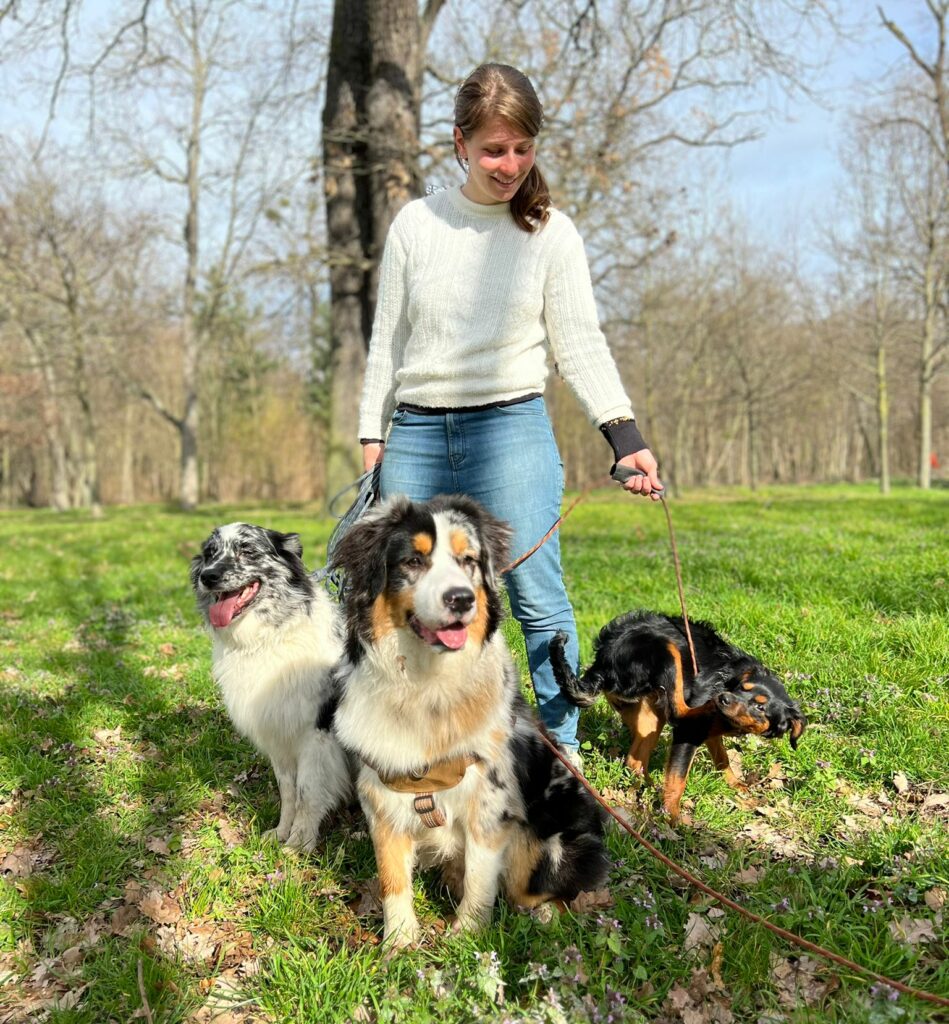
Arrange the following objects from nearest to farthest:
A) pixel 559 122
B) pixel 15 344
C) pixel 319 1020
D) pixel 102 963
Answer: pixel 319 1020 < pixel 102 963 < pixel 559 122 < pixel 15 344

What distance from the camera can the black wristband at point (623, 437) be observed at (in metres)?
3.19

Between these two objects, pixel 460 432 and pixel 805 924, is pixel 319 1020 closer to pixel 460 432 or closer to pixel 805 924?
pixel 805 924

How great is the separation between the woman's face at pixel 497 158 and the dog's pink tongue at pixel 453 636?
1.92m

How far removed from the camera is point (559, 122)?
12.8 m

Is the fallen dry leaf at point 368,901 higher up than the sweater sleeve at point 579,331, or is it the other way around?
the sweater sleeve at point 579,331

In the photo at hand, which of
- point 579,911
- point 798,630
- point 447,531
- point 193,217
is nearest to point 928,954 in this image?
point 579,911

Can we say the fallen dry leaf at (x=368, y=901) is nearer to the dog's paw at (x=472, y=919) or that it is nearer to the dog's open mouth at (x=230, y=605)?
the dog's paw at (x=472, y=919)

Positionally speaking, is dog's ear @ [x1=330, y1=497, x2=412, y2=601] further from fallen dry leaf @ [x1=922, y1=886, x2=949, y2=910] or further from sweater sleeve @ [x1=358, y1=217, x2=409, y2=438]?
fallen dry leaf @ [x1=922, y1=886, x2=949, y2=910]

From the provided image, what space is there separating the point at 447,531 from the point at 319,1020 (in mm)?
1694

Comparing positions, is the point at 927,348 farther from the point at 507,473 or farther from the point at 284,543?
the point at 284,543

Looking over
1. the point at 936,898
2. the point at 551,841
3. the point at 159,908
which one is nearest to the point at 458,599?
the point at 551,841

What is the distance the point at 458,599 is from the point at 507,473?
1.04 m

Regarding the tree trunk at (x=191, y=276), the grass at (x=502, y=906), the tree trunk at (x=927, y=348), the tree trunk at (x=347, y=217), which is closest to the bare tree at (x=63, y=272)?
the tree trunk at (x=191, y=276)

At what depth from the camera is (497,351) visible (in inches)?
131
